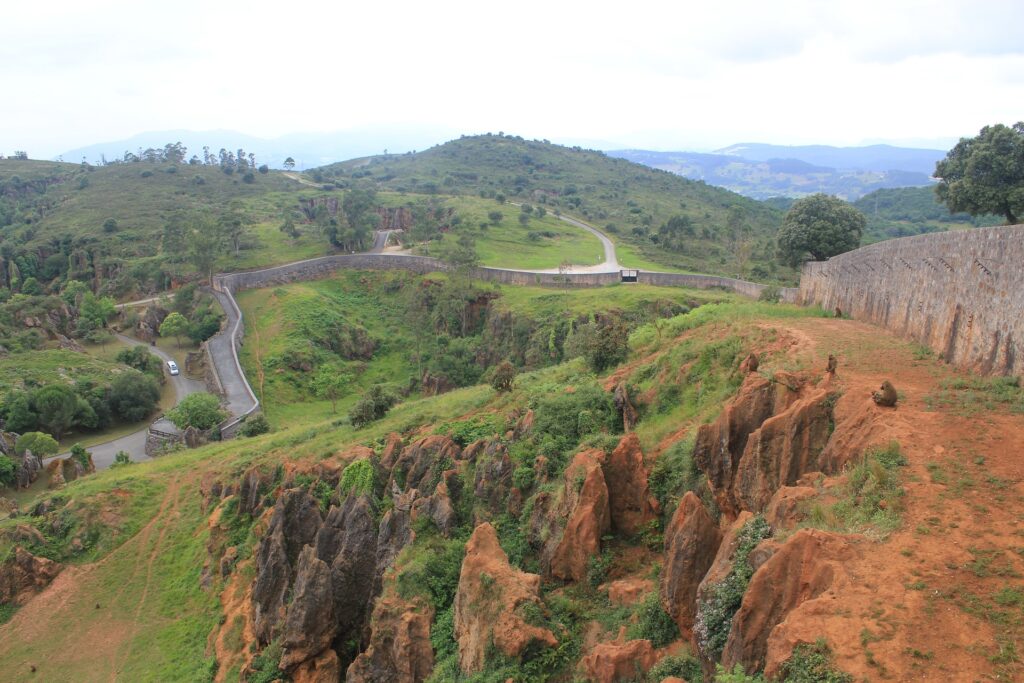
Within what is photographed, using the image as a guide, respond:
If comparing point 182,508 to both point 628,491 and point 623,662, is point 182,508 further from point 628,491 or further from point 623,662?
point 623,662

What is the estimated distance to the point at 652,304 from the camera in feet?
176

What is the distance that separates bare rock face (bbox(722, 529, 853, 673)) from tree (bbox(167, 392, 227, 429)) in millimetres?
45505

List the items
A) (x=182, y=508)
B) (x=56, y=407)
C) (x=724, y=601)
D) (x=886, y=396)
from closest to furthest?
1. (x=724, y=601)
2. (x=886, y=396)
3. (x=182, y=508)
4. (x=56, y=407)

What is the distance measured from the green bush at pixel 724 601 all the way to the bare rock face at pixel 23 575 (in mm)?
31059

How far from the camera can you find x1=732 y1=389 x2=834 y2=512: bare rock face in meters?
14.4

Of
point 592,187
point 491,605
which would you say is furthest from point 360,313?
point 592,187

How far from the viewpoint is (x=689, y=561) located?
13.2 metres

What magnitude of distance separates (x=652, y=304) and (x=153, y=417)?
4482 cm

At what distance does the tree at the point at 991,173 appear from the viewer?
28.7 m

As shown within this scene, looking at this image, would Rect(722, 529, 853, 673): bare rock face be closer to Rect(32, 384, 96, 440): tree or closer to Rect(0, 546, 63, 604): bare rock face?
Rect(0, 546, 63, 604): bare rock face

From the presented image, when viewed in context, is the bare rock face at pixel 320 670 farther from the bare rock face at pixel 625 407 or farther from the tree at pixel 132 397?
the tree at pixel 132 397

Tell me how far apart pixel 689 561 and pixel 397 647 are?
391 inches

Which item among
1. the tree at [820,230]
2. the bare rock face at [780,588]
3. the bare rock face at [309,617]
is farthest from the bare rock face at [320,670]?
the tree at [820,230]

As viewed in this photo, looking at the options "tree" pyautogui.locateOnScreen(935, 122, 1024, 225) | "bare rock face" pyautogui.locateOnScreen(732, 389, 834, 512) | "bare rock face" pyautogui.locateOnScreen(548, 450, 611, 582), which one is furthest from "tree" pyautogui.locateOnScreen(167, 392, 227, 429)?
"tree" pyautogui.locateOnScreen(935, 122, 1024, 225)
